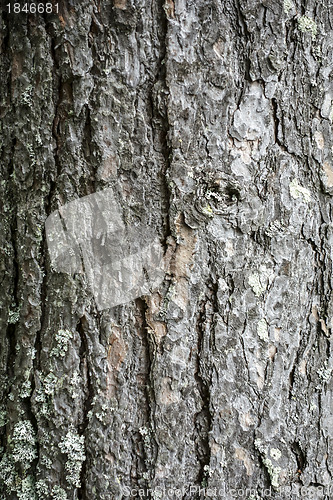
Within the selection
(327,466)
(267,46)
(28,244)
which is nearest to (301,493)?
(327,466)

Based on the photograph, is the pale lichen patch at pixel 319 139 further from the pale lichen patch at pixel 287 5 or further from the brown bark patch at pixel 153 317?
the brown bark patch at pixel 153 317

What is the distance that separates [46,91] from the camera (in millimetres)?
1216

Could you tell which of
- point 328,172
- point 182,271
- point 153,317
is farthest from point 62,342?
point 328,172

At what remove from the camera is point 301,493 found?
1246 millimetres

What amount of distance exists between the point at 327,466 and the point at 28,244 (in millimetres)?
1062

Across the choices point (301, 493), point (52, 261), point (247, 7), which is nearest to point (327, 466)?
point (301, 493)

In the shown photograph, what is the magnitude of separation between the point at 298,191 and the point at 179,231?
36cm

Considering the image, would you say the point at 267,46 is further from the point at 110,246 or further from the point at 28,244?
the point at 28,244

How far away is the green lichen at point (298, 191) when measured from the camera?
1241mm

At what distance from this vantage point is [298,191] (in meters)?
1.25

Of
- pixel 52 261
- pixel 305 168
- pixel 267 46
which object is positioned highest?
pixel 267 46

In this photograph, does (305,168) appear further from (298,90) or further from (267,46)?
(267,46)

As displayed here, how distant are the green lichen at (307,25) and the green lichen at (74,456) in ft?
4.16

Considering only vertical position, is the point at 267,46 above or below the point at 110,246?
above
